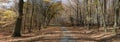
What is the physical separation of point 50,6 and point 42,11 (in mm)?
3767

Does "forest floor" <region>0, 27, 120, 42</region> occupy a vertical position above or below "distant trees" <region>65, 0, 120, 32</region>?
below

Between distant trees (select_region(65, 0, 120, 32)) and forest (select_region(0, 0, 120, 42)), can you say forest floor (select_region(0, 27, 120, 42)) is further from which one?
distant trees (select_region(65, 0, 120, 32))

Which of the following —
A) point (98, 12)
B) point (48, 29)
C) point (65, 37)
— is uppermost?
point (98, 12)

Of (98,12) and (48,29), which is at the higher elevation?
(98,12)

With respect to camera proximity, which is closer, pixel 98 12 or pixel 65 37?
pixel 65 37

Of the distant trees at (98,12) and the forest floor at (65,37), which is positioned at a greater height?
the distant trees at (98,12)

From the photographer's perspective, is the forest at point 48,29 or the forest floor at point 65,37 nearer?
the forest floor at point 65,37

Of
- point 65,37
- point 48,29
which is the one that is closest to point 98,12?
point 48,29

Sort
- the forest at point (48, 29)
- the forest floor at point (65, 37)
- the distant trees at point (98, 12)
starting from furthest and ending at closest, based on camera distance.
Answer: the distant trees at point (98, 12), the forest at point (48, 29), the forest floor at point (65, 37)

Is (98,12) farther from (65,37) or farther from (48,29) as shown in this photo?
(65,37)

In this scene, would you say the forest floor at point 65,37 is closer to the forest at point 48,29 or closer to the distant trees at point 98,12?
the forest at point 48,29

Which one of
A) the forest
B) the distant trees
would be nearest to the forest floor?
the forest

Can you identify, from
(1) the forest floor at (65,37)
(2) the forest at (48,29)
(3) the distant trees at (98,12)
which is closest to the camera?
(1) the forest floor at (65,37)

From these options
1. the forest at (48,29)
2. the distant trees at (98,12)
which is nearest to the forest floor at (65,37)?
the forest at (48,29)
